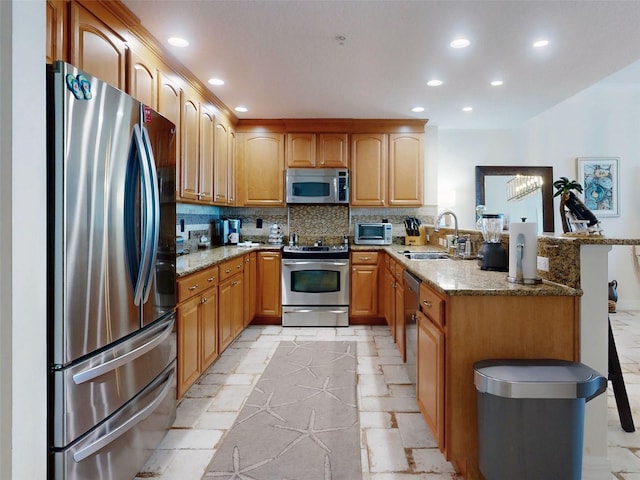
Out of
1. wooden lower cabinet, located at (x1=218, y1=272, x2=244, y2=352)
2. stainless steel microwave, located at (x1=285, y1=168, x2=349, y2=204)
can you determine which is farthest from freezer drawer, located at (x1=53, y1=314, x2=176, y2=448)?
stainless steel microwave, located at (x1=285, y1=168, x2=349, y2=204)

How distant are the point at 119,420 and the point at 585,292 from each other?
6.86 ft

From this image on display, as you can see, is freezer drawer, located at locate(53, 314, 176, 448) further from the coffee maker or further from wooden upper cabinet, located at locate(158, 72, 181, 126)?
the coffee maker

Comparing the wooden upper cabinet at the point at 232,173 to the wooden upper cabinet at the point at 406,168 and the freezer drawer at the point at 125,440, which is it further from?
the freezer drawer at the point at 125,440

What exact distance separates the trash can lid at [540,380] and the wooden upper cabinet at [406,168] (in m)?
3.38

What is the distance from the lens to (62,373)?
1.38 meters

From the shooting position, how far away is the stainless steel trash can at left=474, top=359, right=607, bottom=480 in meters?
1.45

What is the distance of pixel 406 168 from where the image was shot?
15.8 feet

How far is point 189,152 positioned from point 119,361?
2136 millimetres

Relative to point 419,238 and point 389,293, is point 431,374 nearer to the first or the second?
point 389,293

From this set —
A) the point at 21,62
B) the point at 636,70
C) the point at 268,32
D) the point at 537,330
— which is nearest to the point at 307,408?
the point at 537,330

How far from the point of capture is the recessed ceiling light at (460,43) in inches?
105

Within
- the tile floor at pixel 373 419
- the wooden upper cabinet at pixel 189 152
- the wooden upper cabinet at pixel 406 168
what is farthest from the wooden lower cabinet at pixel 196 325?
the wooden upper cabinet at pixel 406 168

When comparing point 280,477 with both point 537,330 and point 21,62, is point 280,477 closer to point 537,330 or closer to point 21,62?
point 537,330

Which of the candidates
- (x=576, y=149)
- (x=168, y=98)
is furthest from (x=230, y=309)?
(x=576, y=149)
